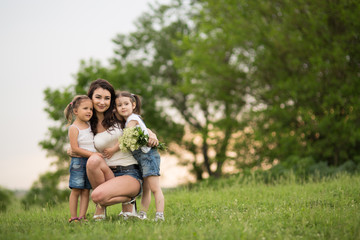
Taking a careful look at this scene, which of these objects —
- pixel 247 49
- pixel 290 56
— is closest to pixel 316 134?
pixel 290 56

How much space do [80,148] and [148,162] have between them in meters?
1.07

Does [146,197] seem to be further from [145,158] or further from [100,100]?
[100,100]

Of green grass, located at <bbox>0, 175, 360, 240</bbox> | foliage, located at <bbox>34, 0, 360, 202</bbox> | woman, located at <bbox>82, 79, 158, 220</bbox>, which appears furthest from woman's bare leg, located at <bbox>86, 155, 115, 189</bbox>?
foliage, located at <bbox>34, 0, 360, 202</bbox>

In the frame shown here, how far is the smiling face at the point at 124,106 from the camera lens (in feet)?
18.5

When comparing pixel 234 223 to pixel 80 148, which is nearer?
pixel 234 223

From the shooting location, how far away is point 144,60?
25000 millimetres

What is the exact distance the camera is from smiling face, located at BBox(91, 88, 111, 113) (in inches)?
222

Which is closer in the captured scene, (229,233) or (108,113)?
(229,233)

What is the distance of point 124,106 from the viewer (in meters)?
5.63

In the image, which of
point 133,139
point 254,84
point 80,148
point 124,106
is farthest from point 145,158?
point 254,84

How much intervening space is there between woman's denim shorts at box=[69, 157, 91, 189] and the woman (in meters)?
0.17

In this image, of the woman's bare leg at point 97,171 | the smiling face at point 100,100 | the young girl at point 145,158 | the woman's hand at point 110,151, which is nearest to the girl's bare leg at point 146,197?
the young girl at point 145,158

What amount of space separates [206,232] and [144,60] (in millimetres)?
21467

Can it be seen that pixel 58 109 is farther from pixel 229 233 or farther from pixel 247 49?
pixel 229 233
